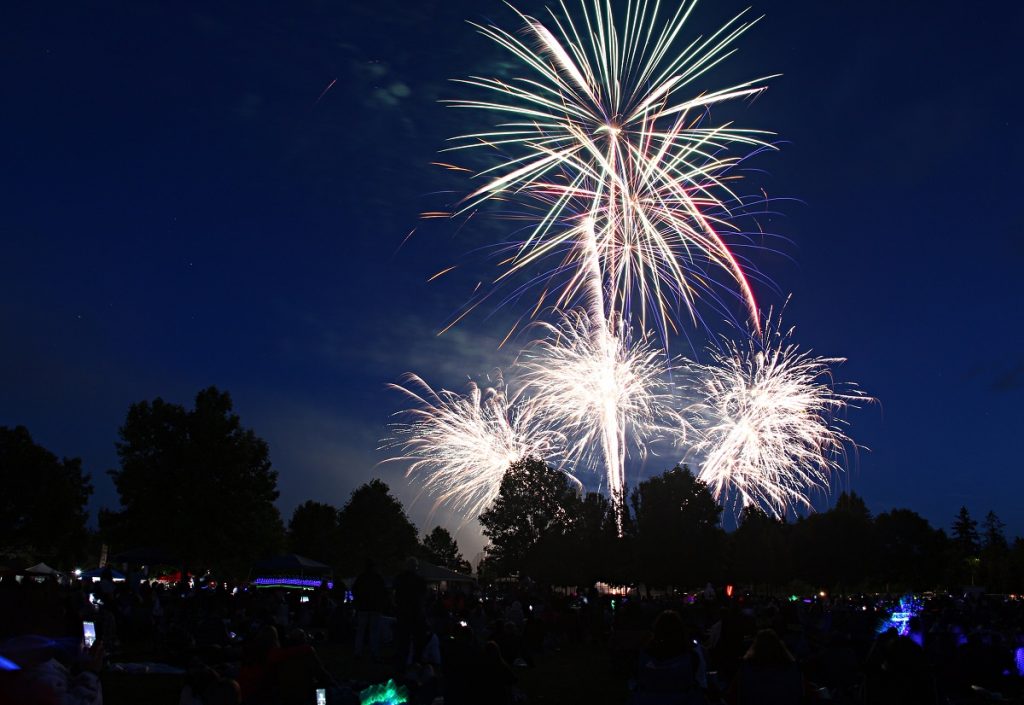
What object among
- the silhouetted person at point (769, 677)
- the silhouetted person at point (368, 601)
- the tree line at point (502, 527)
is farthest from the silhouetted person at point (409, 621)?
the tree line at point (502, 527)

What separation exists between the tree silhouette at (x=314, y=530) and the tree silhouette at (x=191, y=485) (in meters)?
62.6

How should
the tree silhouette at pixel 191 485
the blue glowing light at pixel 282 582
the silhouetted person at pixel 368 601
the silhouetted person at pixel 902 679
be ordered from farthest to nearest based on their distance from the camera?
the tree silhouette at pixel 191 485 < the blue glowing light at pixel 282 582 < the silhouetted person at pixel 368 601 < the silhouetted person at pixel 902 679

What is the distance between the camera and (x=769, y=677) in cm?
665

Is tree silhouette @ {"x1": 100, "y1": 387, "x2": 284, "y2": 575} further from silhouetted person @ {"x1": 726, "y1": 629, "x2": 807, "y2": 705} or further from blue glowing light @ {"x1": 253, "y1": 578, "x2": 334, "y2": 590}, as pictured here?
silhouetted person @ {"x1": 726, "y1": 629, "x2": 807, "y2": 705}

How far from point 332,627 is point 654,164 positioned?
1479 cm

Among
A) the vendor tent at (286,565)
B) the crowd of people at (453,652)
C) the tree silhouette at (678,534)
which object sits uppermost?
the tree silhouette at (678,534)

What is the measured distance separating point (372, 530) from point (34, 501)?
4922 cm

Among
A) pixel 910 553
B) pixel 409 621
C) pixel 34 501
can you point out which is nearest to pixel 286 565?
pixel 409 621

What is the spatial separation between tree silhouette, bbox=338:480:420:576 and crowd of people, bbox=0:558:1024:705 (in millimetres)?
81855

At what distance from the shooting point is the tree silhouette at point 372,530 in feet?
349

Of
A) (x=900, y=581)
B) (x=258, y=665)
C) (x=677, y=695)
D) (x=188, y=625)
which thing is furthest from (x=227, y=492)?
(x=900, y=581)

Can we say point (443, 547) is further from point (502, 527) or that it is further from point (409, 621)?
point (409, 621)

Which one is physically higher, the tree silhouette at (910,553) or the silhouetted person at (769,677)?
the tree silhouette at (910,553)

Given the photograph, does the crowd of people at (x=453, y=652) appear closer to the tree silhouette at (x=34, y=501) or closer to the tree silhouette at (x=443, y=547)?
the tree silhouette at (x=34, y=501)
